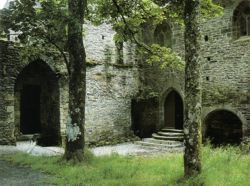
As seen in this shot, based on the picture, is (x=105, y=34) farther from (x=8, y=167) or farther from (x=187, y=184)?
(x=187, y=184)

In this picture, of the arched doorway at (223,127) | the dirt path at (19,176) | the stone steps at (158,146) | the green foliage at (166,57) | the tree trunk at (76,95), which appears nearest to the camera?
the dirt path at (19,176)

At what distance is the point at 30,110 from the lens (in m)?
15.0

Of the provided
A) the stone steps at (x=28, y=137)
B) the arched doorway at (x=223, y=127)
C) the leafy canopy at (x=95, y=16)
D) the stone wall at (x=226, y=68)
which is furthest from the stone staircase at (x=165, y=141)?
the leafy canopy at (x=95, y=16)

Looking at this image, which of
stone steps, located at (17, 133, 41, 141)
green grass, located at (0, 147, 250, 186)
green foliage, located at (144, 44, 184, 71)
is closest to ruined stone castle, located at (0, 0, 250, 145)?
stone steps, located at (17, 133, 41, 141)

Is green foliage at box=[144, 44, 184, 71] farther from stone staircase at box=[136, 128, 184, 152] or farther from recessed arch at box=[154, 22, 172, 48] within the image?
recessed arch at box=[154, 22, 172, 48]

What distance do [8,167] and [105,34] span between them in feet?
30.9

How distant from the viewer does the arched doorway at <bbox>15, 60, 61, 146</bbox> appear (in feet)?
46.2

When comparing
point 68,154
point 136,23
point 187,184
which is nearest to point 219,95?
point 136,23

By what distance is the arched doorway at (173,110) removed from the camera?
1781 cm

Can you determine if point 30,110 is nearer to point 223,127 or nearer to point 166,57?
point 166,57

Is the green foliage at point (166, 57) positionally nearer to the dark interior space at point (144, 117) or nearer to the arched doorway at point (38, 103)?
the arched doorway at point (38, 103)

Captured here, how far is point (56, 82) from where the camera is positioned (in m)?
14.1

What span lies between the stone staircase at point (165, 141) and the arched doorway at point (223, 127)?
1292 millimetres

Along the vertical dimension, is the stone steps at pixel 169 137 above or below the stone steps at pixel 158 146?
above
